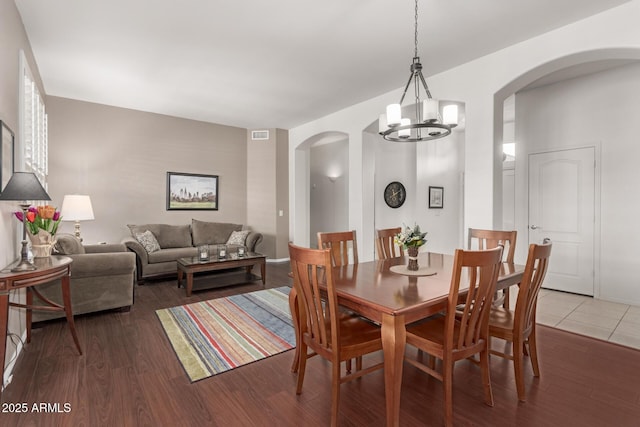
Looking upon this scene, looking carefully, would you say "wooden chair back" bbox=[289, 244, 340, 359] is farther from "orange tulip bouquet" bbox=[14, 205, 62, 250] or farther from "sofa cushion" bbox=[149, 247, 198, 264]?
"sofa cushion" bbox=[149, 247, 198, 264]

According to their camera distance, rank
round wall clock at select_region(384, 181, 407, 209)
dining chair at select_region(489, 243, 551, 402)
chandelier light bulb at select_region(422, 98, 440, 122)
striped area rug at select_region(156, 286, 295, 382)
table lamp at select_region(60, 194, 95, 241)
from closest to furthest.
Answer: dining chair at select_region(489, 243, 551, 402), chandelier light bulb at select_region(422, 98, 440, 122), striped area rug at select_region(156, 286, 295, 382), table lamp at select_region(60, 194, 95, 241), round wall clock at select_region(384, 181, 407, 209)

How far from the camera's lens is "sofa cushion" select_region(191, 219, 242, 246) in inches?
226

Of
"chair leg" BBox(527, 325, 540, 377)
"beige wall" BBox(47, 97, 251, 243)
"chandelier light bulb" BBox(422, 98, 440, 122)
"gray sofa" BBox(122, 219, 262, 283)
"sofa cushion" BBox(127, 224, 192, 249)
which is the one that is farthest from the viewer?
"sofa cushion" BBox(127, 224, 192, 249)

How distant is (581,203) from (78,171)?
745 cm

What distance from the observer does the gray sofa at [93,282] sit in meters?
3.15

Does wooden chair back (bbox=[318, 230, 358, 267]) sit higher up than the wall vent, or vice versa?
the wall vent

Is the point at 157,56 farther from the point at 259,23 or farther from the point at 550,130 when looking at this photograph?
the point at 550,130

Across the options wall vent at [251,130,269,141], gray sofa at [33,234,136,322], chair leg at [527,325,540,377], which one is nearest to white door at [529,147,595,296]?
chair leg at [527,325,540,377]

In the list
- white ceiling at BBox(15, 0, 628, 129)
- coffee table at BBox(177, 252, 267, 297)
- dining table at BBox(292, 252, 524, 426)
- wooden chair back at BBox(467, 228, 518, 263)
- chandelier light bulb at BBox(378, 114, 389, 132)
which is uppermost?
white ceiling at BBox(15, 0, 628, 129)

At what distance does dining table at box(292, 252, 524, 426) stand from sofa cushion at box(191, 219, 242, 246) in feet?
13.1

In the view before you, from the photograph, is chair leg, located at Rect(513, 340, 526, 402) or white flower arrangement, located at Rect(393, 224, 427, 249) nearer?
chair leg, located at Rect(513, 340, 526, 402)

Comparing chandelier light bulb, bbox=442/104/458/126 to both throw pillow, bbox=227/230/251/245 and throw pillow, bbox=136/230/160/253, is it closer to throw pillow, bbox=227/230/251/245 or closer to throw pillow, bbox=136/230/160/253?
throw pillow, bbox=227/230/251/245

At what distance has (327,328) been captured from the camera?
6.30 feet

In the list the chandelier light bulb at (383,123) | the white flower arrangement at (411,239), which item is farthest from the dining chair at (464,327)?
the chandelier light bulb at (383,123)
